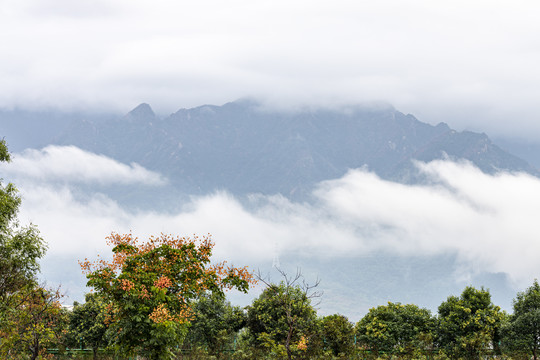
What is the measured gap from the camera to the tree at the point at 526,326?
107ft

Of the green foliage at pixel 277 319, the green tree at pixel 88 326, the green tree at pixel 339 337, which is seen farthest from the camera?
the green tree at pixel 88 326

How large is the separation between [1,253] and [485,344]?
27779 mm

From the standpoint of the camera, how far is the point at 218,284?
2166 cm

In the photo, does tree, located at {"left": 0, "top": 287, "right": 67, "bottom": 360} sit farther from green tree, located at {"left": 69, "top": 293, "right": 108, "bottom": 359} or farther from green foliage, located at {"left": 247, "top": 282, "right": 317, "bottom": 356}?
green foliage, located at {"left": 247, "top": 282, "right": 317, "bottom": 356}

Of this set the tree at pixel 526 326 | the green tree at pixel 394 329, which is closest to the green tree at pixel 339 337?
the green tree at pixel 394 329

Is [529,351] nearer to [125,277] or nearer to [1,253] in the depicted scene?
[125,277]

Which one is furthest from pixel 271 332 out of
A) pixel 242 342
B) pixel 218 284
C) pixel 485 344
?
pixel 218 284

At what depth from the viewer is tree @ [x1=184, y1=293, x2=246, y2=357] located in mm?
42219

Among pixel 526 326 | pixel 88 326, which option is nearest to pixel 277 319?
pixel 88 326

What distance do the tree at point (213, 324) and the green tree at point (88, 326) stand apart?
255 inches

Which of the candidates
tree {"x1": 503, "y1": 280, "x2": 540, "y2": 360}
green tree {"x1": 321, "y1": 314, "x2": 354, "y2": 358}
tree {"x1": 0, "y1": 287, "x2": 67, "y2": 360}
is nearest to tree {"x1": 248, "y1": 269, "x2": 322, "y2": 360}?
green tree {"x1": 321, "y1": 314, "x2": 354, "y2": 358}

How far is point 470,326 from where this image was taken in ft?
119

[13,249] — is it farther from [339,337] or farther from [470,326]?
[470,326]

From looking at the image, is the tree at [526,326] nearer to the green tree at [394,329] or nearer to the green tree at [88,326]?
the green tree at [394,329]
